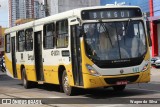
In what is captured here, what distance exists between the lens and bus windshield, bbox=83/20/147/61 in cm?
Result: 1379

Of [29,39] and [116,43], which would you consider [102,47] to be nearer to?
[116,43]

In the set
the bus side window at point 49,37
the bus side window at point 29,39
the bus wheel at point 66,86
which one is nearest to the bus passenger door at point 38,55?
the bus side window at point 29,39

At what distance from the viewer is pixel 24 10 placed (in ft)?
195

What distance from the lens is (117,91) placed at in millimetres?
16219

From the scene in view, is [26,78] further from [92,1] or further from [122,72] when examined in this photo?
[92,1]

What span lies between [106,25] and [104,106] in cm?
326

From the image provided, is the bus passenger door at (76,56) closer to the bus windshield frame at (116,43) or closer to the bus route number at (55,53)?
the bus windshield frame at (116,43)

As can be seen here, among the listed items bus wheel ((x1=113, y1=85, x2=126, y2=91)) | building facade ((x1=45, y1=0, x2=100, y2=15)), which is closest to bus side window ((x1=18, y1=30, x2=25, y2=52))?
bus wheel ((x1=113, y1=85, x2=126, y2=91))

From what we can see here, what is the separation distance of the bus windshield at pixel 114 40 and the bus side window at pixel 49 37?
10.1 feet

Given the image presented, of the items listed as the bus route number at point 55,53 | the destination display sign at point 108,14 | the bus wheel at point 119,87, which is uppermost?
the destination display sign at point 108,14

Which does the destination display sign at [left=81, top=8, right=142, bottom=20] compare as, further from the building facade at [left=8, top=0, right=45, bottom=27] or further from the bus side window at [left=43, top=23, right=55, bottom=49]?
the building facade at [left=8, top=0, right=45, bottom=27]

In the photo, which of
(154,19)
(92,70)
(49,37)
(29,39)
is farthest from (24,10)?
(92,70)

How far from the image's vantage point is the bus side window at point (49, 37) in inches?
661

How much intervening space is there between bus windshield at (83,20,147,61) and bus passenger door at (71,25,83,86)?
1.77 feet
